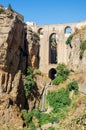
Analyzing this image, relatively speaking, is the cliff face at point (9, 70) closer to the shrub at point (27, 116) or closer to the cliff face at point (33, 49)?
the shrub at point (27, 116)

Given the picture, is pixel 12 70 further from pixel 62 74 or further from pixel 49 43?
pixel 49 43

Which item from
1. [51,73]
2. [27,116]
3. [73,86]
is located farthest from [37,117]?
[51,73]

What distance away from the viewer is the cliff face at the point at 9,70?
36844mm

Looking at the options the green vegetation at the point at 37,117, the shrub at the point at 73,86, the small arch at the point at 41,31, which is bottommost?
the green vegetation at the point at 37,117

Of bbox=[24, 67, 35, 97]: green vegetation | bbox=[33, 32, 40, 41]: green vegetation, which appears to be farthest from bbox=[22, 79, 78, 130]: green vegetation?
bbox=[33, 32, 40, 41]: green vegetation

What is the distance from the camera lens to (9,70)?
132 ft

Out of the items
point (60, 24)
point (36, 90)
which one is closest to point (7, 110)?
point (36, 90)

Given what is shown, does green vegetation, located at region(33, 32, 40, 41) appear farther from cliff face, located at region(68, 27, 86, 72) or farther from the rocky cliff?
cliff face, located at region(68, 27, 86, 72)

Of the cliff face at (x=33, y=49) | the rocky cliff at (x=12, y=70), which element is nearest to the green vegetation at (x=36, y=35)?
the cliff face at (x=33, y=49)

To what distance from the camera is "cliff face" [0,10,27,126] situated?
36.8m

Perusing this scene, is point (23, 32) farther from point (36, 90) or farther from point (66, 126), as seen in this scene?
point (66, 126)

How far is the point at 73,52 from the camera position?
48250mm

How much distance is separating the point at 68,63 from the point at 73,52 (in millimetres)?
1897

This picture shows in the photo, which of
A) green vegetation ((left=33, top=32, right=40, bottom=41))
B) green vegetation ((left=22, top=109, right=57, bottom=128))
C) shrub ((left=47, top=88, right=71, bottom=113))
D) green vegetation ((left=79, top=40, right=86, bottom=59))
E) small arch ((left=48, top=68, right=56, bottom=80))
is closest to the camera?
green vegetation ((left=22, top=109, right=57, bottom=128))
